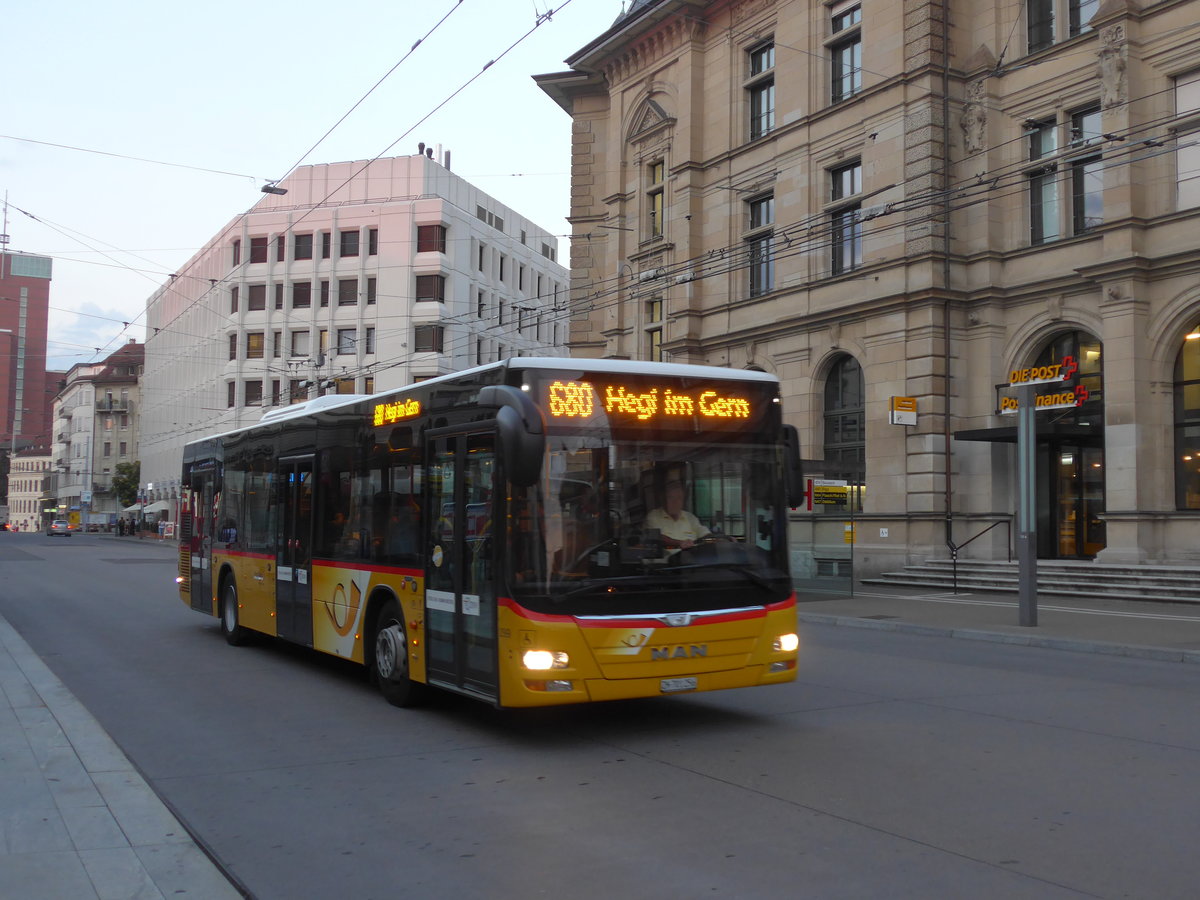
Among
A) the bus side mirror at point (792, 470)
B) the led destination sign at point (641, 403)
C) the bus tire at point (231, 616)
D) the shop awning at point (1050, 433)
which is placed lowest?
the bus tire at point (231, 616)

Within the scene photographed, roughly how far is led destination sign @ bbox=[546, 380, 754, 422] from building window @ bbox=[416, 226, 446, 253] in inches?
2122

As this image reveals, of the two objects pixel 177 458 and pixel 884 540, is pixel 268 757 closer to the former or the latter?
pixel 884 540

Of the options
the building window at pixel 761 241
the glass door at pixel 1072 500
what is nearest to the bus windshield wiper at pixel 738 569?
the glass door at pixel 1072 500

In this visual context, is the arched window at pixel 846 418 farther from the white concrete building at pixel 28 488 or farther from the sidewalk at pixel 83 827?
the white concrete building at pixel 28 488

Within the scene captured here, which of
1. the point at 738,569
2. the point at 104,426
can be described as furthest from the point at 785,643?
the point at 104,426

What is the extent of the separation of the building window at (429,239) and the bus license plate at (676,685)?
5477 cm

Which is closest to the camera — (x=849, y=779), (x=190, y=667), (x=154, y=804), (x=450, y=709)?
(x=154, y=804)

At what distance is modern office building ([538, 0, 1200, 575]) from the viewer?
23.3 meters

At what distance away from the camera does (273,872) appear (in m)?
5.11

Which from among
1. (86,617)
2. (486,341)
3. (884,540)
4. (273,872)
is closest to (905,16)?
(884,540)

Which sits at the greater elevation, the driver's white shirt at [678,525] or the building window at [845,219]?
the building window at [845,219]

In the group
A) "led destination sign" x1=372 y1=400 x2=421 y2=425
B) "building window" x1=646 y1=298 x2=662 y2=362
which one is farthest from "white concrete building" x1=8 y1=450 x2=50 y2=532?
"led destination sign" x1=372 y1=400 x2=421 y2=425

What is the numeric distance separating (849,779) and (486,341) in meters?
59.0

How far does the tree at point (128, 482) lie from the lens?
299 feet
